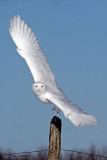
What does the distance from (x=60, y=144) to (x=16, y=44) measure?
17.1ft

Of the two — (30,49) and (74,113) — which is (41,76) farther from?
(74,113)

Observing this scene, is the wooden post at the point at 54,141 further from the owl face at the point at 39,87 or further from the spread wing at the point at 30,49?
the spread wing at the point at 30,49

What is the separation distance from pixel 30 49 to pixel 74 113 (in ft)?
16.9

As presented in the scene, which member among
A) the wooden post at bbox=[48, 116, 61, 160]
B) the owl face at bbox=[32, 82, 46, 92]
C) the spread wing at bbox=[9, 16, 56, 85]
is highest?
the spread wing at bbox=[9, 16, 56, 85]

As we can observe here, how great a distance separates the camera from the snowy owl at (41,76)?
434 inches

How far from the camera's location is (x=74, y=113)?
36.3 feet

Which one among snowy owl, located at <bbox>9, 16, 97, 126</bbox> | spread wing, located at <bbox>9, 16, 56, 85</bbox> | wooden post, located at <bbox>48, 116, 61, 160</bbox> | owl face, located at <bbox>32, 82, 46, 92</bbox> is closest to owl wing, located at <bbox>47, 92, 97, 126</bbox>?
snowy owl, located at <bbox>9, 16, 97, 126</bbox>

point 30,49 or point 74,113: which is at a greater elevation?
point 30,49

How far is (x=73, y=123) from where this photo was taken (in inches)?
424

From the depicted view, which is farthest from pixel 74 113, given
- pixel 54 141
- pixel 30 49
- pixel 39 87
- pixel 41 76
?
pixel 30 49

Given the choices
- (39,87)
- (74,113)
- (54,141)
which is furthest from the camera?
(39,87)

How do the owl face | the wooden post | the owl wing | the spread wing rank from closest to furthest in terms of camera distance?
the owl wing
the wooden post
the owl face
the spread wing

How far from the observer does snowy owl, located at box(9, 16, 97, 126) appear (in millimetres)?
11031

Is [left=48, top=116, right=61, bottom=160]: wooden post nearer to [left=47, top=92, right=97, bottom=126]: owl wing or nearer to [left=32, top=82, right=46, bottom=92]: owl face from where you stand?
[left=47, top=92, right=97, bottom=126]: owl wing
